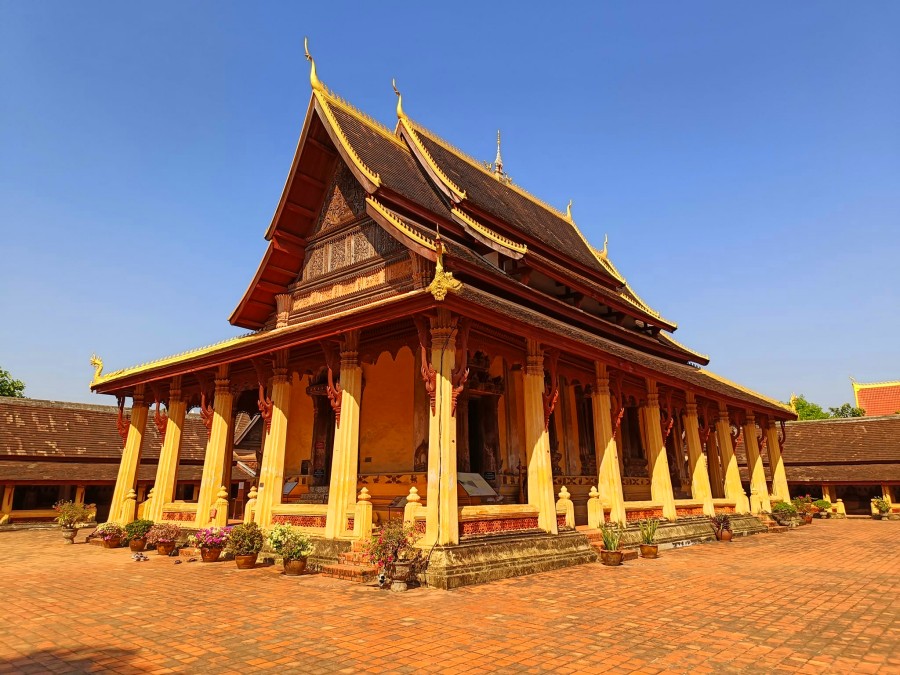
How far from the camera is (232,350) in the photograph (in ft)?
41.9

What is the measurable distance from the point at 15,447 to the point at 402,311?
21020mm

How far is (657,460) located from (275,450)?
927cm

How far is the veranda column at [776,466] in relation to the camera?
71.2ft

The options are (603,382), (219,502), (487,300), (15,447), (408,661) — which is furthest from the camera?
(15,447)

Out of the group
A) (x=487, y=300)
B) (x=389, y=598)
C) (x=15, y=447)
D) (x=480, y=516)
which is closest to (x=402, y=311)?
(x=487, y=300)

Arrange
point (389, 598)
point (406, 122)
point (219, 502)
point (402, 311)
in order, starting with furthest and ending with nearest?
point (406, 122) < point (219, 502) < point (402, 311) < point (389, 598)

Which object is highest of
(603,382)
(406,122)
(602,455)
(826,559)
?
(406,122)

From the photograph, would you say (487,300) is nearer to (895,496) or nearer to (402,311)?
(402,311)

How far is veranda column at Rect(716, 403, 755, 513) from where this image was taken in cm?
1758

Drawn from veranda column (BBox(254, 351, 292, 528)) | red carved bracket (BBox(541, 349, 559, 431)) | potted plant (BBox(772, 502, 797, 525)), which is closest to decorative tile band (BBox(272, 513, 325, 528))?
veranda column (BBox(254, 351, 292, 528))

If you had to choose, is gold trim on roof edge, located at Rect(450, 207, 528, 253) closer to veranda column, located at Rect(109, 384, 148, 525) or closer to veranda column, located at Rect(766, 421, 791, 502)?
veranda column, located at Rect(109, 384, 148, 525)

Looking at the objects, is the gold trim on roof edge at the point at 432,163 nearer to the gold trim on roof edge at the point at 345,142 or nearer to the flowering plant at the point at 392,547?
the gold trim on roof edge at the point at 345,142

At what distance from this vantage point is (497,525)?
369 inches

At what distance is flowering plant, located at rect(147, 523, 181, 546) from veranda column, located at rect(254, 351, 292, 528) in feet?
7.59
